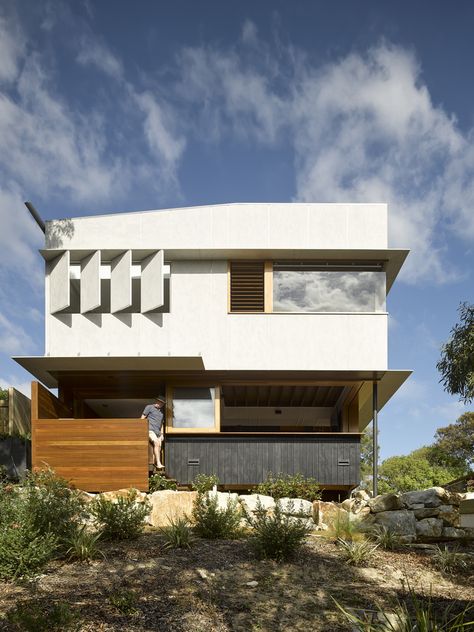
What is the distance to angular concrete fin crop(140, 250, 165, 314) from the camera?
47.3 feet

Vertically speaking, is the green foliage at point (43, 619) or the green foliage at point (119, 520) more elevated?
the green foliage at point (119, 520)

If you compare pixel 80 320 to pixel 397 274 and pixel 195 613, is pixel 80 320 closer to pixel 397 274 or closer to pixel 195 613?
pixel 397 274

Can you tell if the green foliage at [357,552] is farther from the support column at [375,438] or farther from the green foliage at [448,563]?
A: the support column at [375,438]

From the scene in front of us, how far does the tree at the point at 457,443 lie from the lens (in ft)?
110

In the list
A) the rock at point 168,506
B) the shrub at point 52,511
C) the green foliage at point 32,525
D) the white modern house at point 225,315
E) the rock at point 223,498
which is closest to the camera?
the green foliage at point 32,525

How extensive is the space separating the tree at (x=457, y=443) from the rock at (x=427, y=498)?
22.8 metres

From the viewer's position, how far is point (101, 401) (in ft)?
54.7

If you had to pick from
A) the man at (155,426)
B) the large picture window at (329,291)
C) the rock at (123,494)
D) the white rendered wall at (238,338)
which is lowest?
the rock at (123,494)

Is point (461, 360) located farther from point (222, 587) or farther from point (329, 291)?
point (222, 587)

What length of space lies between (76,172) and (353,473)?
811 cm

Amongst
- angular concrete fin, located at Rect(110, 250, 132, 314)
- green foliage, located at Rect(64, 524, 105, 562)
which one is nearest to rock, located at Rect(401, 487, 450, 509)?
green foliage, located at Rect(64, 524, 105, 562)

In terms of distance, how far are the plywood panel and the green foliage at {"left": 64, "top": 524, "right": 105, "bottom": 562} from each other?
12.9 ft

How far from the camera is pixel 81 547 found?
8.54 metres

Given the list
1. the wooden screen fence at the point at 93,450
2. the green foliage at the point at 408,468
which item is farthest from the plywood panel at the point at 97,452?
the green foliage at the point at 408,468
